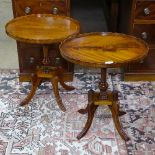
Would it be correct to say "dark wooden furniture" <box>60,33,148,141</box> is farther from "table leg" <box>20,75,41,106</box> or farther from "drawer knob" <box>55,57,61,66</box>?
"drawer knob" <box>55,57,61,66</box>

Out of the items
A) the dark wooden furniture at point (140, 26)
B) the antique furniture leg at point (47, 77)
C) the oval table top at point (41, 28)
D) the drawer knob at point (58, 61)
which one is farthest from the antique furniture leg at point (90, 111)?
the dark wooden furniture at point (140, 26)

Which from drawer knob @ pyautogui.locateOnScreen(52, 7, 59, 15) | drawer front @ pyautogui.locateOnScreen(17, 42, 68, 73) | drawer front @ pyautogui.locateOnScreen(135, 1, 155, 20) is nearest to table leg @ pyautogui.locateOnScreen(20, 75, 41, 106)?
drawer front @ pyautogui.locateOnScreen(17, 42, 68, 73)

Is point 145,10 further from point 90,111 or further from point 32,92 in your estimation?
point 32,92

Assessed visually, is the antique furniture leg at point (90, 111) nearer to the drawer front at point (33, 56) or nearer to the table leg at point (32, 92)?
the table leg at point (32, 92)

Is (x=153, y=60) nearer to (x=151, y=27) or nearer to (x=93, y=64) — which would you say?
(x=151, y=27)

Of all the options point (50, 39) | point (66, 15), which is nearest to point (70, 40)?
point (50, 39)

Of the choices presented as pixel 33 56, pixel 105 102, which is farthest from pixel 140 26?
pixel 33 56

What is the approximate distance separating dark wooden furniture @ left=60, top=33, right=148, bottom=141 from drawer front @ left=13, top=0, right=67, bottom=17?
518 millimetres

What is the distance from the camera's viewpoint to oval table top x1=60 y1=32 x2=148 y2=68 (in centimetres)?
200

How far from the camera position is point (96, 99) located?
2350 mm

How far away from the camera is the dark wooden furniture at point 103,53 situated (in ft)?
6.60

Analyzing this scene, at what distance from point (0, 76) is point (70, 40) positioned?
1.12 meters

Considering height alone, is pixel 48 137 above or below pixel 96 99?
below

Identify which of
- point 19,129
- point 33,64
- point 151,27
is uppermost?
point 151,27
